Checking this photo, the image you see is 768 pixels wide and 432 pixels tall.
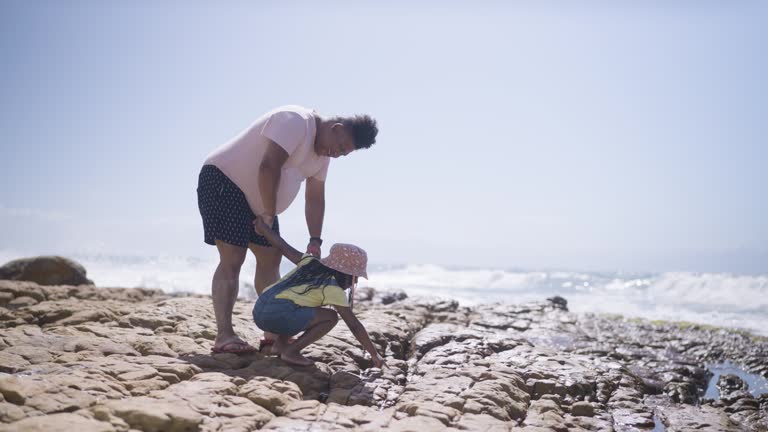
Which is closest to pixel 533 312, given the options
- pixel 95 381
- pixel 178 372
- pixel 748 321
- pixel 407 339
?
pixel 407 339

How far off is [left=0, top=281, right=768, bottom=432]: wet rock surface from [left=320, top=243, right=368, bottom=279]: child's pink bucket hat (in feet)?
2.31

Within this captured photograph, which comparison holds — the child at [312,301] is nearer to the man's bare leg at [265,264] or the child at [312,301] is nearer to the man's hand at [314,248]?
the man's hand at [314,248]

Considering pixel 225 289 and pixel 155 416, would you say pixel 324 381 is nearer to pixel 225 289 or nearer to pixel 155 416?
pixel 225 289

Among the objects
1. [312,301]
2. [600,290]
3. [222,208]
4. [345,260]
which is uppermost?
[222,208]

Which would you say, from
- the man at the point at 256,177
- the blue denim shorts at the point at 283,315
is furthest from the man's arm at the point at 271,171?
the blue denim shorts at the point at 283,315

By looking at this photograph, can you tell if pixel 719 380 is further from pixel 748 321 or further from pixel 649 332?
pixel 748 321

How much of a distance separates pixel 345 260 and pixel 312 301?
365mm

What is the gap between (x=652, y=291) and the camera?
2542 centimetres

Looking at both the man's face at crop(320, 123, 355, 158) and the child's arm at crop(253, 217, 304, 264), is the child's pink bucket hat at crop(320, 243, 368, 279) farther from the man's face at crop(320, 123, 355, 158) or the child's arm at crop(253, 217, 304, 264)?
the man's face at crop(320, 123, 355, 158)

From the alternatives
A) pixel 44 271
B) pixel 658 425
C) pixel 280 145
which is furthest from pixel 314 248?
pixel 44 271

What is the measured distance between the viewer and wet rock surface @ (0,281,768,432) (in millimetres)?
2377

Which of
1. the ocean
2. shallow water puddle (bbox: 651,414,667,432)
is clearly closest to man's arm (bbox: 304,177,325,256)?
shallow water puddle (bbox: 651,414,667,432)

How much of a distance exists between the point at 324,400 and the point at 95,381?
1235 millimetres

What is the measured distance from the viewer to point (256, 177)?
3795mm
